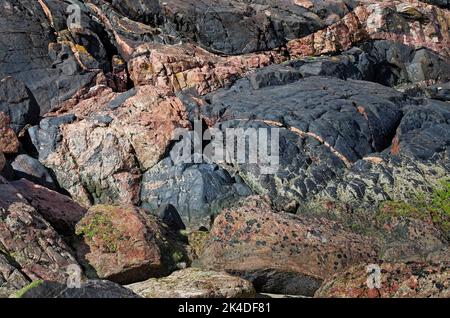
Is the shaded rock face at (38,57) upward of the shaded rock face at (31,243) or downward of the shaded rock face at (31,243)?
upward

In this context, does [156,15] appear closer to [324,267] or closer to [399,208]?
[399,208]

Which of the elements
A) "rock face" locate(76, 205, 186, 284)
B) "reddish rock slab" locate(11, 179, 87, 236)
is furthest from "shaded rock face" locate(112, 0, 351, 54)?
"rock face" locate(76, 205, 186, 284)

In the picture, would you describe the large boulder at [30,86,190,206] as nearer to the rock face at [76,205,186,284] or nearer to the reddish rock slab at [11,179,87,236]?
the reddish rock slab at [11,179,87,236]

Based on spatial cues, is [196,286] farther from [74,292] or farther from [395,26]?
[395,26]

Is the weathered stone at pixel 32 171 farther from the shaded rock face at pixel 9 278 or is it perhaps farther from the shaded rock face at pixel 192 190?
the shaded rock face at pixel 9 278

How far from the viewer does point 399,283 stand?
379 inches

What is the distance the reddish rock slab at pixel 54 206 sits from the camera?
13.8 m

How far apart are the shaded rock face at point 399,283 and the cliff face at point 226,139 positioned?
34 mm

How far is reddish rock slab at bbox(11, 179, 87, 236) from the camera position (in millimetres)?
13820

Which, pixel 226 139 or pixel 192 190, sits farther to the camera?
pixel 226 139

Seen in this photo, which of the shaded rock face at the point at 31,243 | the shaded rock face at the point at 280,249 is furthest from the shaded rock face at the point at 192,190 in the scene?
the shaded rock face at the point at 31,243

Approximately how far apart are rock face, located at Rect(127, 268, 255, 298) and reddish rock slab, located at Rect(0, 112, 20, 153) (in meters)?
7.15

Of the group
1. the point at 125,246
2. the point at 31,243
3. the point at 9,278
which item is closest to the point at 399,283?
the point at 125,246

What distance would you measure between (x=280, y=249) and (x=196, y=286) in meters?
2.56
